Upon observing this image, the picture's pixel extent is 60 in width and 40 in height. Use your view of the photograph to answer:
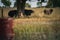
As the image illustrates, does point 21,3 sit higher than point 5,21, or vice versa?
point 5,21

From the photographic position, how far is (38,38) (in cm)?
1188

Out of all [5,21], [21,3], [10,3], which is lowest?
[10,3]

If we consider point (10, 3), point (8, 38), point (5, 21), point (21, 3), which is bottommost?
point (10, 3)

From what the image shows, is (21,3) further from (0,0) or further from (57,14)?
(0,0)

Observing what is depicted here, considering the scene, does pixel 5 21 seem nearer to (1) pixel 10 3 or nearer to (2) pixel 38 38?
(2) pixel 38 38

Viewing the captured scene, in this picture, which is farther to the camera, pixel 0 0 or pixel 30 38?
pixel 0 0

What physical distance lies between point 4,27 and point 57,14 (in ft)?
85.6

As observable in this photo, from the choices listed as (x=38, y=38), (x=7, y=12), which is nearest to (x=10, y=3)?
(x=7, y=12)

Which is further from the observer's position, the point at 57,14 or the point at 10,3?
the point at 10,3

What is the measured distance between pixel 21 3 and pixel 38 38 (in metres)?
17.1

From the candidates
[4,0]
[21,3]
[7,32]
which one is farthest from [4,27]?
[4,0]

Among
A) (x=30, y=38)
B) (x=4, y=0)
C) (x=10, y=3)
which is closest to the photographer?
(x=30, y=38)

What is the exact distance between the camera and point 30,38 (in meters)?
11.8

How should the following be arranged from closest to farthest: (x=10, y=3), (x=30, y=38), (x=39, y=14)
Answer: (x=30, y=38) < (x=39, y=14) < (x=10, y=3)
